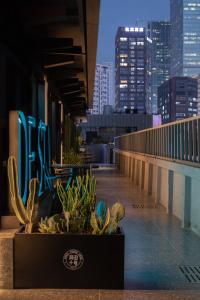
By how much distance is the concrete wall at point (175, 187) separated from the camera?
22.6 feet

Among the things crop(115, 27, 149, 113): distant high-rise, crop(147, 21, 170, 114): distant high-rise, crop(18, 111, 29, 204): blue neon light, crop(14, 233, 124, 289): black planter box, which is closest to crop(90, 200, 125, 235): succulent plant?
crop(14, 233, 124, 289): black planter box

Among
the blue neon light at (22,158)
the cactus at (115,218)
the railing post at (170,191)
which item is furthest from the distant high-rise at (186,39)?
the cactus at (115,218)

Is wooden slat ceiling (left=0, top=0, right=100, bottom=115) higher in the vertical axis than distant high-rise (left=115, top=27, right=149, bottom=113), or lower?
lower

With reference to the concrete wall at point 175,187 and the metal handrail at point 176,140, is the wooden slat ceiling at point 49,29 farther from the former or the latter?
the concrete wall at point 175,187

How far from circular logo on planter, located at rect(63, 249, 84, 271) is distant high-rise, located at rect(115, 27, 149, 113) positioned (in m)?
96.7

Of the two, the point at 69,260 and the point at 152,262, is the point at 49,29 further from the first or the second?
the point at 69,260

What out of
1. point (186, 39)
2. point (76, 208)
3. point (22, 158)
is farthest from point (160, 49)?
point (76, 208)

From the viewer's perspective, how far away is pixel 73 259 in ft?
13.1

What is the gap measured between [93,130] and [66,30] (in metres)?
44.4

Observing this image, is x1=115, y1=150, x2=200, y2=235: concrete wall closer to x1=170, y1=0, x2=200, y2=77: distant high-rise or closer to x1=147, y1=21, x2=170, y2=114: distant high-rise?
x1=170, y1=0, x2=200, y2=77: distant high-rise

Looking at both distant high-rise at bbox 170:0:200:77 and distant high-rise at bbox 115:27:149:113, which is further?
distant high-rise at bbox 115:27:149:113

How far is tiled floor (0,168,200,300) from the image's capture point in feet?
12.8

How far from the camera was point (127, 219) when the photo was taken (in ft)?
26.3

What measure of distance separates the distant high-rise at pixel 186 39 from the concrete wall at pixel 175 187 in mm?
81982
